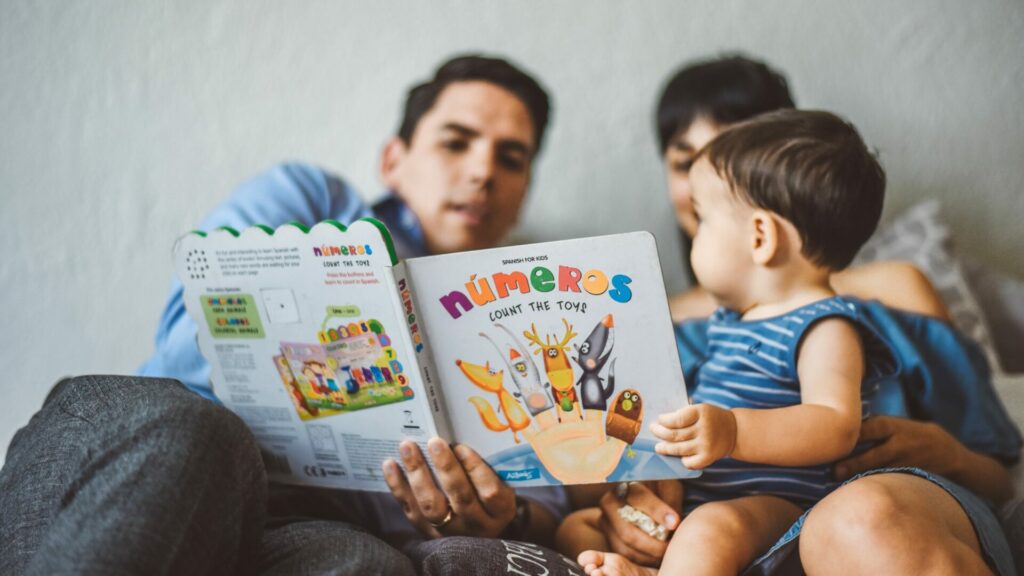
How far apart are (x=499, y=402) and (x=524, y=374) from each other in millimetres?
49

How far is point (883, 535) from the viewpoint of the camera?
66cm

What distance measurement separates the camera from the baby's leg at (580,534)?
37.9 inches

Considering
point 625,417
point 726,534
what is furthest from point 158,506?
point 726,534

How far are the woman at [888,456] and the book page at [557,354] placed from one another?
0.46 feet

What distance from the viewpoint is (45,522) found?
74 centimetres

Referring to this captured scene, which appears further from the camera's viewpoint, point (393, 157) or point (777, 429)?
point (393, 157)

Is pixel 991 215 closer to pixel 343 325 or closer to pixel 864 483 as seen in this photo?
pixel 864 483

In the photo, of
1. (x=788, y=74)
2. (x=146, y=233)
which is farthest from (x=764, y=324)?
(x=146, y=233)

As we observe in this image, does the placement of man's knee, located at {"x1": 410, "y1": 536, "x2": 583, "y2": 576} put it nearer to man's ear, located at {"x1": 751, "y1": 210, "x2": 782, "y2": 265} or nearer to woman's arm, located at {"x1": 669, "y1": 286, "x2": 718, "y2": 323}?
man's ear, located at {"x1": 751, "y1": 210, "x2": 782, "y2": 265}

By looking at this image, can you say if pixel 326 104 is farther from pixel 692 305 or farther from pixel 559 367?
pixel 559 367

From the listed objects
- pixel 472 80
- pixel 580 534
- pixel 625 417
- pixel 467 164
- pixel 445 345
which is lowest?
pixel 580 534

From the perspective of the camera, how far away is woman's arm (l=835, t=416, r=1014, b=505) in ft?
3.03

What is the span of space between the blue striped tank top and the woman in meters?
0.04

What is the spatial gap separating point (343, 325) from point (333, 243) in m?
0.10
